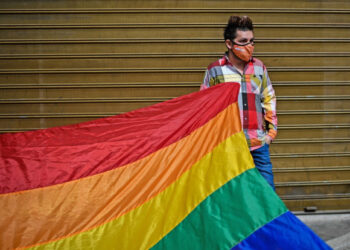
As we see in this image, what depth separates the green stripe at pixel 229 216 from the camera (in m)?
2.61

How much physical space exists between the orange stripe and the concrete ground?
211 centimetres

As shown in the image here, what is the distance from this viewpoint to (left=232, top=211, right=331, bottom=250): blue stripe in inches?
99.2

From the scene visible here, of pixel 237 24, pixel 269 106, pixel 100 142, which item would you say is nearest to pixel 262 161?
pixel 269 106

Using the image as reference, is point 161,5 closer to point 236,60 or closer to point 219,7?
point 219,7

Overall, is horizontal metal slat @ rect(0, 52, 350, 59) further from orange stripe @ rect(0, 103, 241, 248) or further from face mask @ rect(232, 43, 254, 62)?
orange stripe @ rect(0, 103, 241, 248)

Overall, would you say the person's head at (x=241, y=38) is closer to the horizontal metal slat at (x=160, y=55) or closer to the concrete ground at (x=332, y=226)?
the horizontal metal slat at (x=160, y=55)

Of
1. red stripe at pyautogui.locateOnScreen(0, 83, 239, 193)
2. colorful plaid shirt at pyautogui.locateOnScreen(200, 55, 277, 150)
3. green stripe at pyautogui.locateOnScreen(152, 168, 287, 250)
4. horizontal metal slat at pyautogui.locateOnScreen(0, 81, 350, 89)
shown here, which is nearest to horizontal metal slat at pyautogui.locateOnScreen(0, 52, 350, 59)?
Result: horizontal metal slat at pyautogui.locateOnScreen(0, 81, 350, 89)

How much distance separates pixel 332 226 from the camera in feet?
16.7

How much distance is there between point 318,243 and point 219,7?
3596mm

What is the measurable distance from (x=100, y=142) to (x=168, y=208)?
0.86 metres

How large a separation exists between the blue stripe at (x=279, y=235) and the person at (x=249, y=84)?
106 cm

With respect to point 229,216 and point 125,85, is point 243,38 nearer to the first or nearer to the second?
point 229,216

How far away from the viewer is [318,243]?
2473 millimetres

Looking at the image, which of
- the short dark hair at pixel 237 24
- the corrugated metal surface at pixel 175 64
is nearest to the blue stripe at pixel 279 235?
the short dark hair at pixel 237 24
